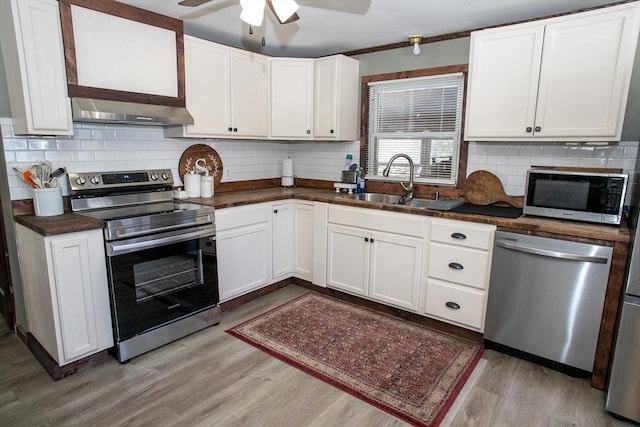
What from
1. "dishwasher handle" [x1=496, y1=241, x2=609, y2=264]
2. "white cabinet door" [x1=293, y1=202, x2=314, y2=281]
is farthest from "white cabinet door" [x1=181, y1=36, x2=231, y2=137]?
"dishwasher handle" [x1=496, y1=241, x2=609, y2=264]

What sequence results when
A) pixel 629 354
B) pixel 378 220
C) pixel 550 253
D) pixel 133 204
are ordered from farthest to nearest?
pixel 378 220
pixel 133 204
pixel 550 253
pixel 629 354

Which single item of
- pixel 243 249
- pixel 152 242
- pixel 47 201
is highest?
pixel 47 201

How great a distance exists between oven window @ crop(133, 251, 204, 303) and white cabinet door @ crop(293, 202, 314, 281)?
3.66 feet

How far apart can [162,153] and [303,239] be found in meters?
1.49

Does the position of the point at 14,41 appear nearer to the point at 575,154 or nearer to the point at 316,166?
the point at 316,166

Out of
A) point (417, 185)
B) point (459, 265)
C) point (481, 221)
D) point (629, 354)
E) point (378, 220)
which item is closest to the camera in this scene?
point (629, 354)

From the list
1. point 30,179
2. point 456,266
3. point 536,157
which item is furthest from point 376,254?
point 30,179

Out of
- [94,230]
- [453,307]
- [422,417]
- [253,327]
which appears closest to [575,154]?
[453,307]

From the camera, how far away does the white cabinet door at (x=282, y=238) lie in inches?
136

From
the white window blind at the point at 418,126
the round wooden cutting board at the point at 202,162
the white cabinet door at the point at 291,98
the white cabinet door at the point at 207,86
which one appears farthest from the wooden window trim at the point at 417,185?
the round wooden cutting board at the point at 202,162

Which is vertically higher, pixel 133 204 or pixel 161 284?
pixel 133 204

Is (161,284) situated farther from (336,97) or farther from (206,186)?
(336,97)

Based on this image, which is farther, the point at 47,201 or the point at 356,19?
the point at 356,19

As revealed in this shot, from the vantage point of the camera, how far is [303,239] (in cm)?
359
